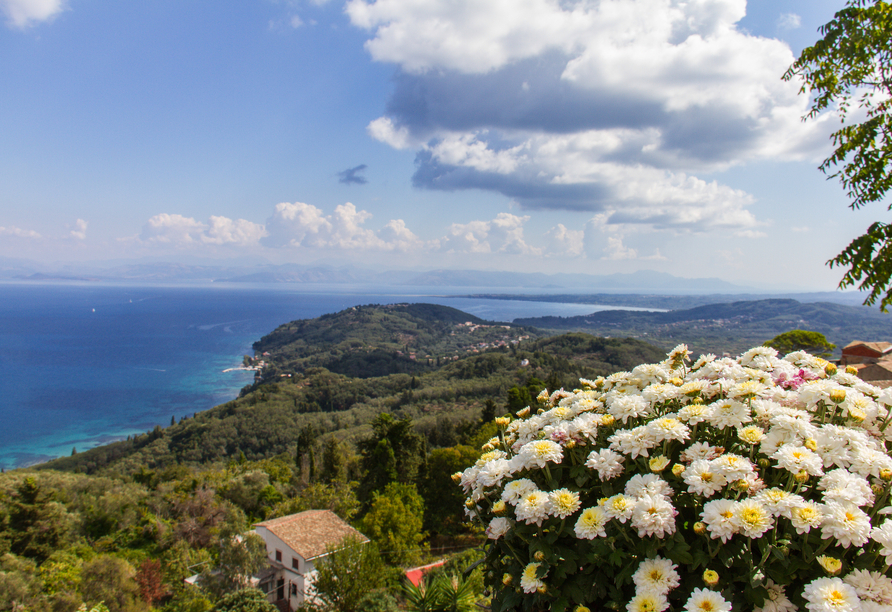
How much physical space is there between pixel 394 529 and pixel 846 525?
717 inches

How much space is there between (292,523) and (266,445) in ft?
162

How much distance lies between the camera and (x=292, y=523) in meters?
17.6

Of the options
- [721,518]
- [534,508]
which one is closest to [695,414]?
[721,518]

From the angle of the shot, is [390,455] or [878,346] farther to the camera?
[390,455]

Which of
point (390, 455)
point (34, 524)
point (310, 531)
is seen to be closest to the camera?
point (310, 531)

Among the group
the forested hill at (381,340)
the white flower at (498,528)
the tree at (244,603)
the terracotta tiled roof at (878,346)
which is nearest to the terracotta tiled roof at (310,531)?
the tree at (244,603)

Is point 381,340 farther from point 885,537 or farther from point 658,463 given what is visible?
point 885,537

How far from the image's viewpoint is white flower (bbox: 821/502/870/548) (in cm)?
144

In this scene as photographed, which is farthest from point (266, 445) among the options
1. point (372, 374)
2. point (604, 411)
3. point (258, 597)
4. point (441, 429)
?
point (604, 411)

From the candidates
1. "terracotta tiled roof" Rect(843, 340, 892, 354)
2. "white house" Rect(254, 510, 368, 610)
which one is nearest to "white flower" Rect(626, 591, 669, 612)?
"terracotta tiled roof" Rect(843, 340, 892, 354)

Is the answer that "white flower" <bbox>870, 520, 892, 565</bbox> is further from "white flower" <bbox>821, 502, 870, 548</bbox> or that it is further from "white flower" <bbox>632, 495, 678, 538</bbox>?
"white flower" <bbox>632, 495, 678, 538</bbox>

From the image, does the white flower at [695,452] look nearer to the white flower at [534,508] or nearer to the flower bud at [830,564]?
the flower bud at [830,564]

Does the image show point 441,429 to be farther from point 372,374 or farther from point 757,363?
point 372,374

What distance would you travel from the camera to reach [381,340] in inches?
5719
